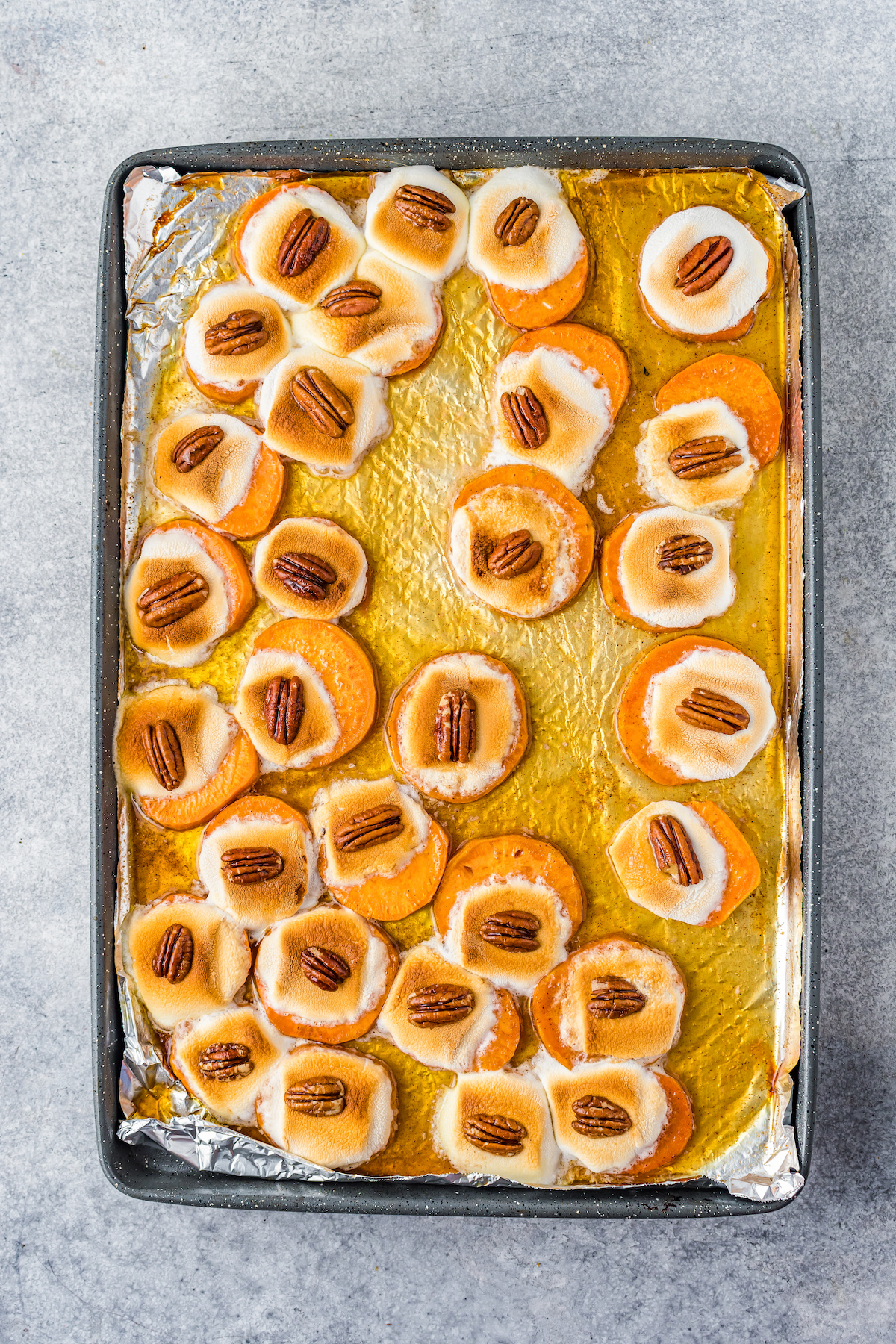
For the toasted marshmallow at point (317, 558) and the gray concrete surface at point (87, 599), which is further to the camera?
the gray concrete surface at point (87, 599)

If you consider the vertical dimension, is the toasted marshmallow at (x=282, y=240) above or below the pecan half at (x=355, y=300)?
above

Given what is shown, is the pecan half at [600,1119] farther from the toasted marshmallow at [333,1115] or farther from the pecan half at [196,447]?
the pecan half at [196,447]

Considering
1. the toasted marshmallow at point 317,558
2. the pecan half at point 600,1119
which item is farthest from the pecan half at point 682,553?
the pecan half at point 600,1119

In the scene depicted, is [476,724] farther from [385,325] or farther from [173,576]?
[385,325]

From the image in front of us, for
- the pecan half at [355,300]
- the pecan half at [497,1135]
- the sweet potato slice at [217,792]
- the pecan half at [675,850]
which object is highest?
the pecan half at [355,300]

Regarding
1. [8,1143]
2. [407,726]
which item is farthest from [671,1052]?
[8,1143]

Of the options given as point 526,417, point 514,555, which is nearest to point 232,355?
point 526,417
